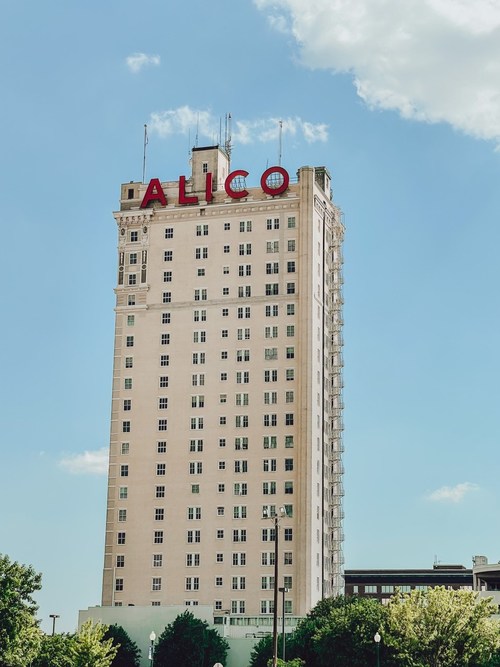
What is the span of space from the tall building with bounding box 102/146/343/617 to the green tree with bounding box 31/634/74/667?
3209 centimetres

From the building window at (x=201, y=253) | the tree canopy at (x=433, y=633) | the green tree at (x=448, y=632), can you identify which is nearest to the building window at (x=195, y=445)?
the building window at (x=201, y=253)

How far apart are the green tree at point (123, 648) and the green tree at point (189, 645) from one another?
3601mm

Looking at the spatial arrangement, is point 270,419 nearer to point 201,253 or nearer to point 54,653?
point 201,253

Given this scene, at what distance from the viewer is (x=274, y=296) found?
534 feet

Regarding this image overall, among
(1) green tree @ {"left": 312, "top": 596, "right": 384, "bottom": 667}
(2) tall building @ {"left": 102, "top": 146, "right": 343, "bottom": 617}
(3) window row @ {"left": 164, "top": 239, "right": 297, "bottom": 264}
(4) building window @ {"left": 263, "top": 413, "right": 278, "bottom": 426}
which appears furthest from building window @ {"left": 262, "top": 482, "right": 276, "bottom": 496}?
(1) green tree @ {"left": 312, "top": 596, "right": 384, "bottom": 667}

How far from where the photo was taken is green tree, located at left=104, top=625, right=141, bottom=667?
14000 cm

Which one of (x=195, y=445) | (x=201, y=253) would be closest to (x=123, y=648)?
(x=195, y=445)

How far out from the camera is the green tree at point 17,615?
104 meters

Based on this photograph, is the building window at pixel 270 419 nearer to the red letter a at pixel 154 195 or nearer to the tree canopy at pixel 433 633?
the red letter a at pixel 154 195

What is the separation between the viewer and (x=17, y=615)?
10512cm

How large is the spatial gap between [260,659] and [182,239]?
62.2 metres

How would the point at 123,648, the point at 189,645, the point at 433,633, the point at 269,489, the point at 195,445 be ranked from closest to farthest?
1. the point at 433,633
2. the point at 189,645
3. the point at 123,648
4. the point at 269,489
5. the point at 195,445

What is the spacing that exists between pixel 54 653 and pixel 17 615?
2107cm

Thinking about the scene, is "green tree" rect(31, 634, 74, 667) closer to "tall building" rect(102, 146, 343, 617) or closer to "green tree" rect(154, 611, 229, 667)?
"green tree" rect(154, 611, 229, 667)
